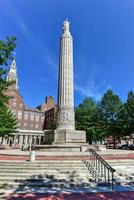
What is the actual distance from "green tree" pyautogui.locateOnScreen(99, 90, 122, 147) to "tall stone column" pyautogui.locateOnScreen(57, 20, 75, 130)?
88.8ft

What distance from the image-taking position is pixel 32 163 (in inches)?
476

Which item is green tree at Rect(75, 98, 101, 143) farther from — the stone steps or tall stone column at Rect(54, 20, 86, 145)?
the stone steps

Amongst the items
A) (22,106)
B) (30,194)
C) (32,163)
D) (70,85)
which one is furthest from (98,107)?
(30,194)

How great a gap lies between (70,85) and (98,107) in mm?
28282

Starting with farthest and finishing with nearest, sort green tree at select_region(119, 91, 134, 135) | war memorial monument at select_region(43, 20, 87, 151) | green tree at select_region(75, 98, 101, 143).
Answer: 1. green tree at select_region(75, 98, 101, 143)
2. green tree at select_region(119, 91, 134, 135)
3. war memorial monument at select_region(43, 20, 87, 151)

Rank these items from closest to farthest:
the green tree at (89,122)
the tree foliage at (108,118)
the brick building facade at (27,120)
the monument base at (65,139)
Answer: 1. the monument base at (65,139)
2. the tree foliage at (108,118)
3. the green tree at (89,122)
4. the brick building facade at (27,120)

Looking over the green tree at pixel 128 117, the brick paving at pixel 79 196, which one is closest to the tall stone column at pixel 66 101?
the brick paving at pixel 79 196

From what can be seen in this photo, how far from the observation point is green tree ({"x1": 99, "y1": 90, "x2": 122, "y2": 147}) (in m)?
48.8

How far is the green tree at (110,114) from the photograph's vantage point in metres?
48.8

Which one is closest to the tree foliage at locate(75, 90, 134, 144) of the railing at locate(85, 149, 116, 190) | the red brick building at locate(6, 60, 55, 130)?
the red brick building at locate(6, 60, 55, 130)

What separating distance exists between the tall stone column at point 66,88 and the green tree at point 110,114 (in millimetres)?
27060

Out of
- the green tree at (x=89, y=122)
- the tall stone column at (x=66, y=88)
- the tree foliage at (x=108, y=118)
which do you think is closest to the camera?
the tall stone column at (x=66, y=88)

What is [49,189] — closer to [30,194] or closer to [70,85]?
[30,194]

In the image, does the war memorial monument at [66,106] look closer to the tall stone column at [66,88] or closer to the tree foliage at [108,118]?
the tall stone column at [66,88]
